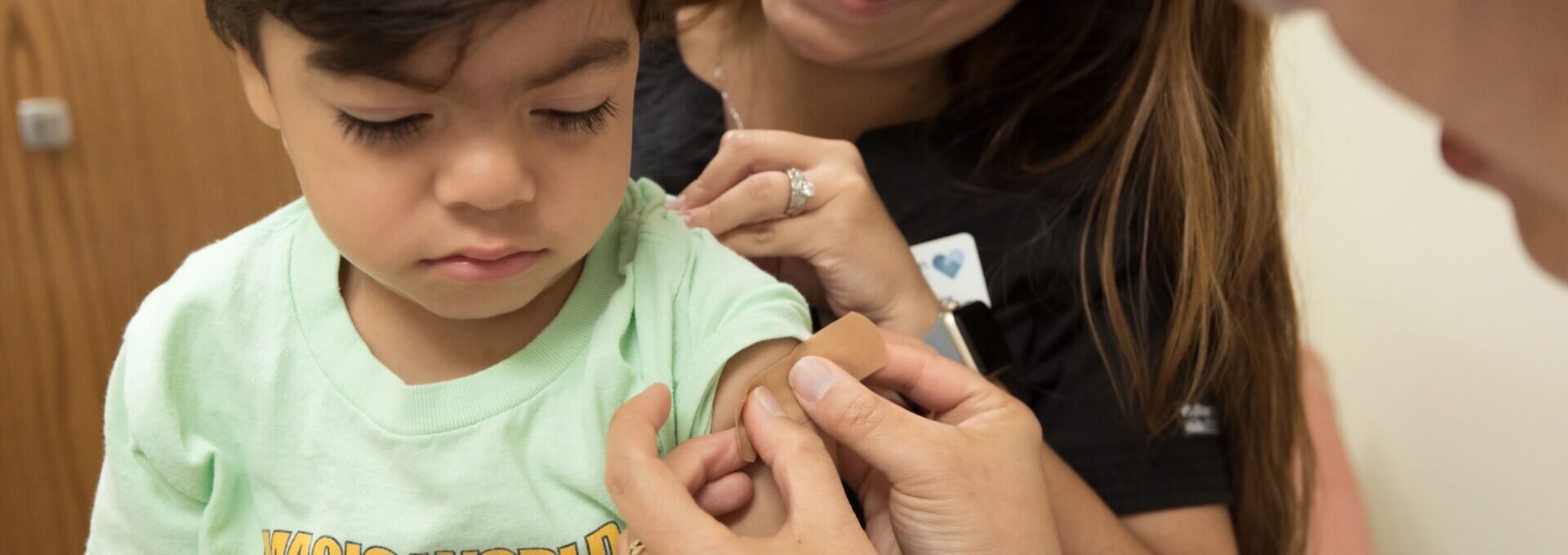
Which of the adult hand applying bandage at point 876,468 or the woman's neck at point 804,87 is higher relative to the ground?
the woman's neck at point 804,87

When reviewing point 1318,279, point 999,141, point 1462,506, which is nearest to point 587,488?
point 999,141

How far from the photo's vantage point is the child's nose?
0.63m

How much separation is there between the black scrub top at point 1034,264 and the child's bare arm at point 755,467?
0.40m

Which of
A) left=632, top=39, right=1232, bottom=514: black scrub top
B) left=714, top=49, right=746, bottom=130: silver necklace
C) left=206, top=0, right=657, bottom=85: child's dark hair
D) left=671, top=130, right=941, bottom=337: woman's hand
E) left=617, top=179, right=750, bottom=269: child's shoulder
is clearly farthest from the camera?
left=714, top=49, right=746, bottom=130: silver necklace

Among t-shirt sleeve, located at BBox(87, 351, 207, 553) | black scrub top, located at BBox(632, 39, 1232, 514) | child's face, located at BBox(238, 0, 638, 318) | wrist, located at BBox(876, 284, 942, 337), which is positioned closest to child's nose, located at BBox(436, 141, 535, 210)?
child's face, located at BBox(238, 0, 638, 318)

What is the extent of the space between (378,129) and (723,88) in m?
0.67

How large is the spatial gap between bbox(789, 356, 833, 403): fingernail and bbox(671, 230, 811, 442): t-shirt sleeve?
0.02 metres

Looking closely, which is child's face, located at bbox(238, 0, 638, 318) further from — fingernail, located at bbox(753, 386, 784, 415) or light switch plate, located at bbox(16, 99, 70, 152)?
light switch plate, located at bbox(16, 99, 70, 152)

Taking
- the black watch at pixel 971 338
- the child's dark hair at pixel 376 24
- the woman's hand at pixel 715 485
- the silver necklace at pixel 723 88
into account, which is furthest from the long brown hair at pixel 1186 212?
the child's dark hair at pixel 376 24

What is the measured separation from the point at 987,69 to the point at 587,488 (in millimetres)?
710

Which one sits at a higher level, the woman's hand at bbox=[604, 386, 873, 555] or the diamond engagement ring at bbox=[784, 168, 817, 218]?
the diamond engagement ring at bbox=[784, 168, 817, 218]

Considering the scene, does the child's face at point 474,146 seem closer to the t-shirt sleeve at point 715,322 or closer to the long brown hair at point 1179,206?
the t-shirt sleeve at point 715,322

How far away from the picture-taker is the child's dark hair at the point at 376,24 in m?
0.58

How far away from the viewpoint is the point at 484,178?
626 millimetres
